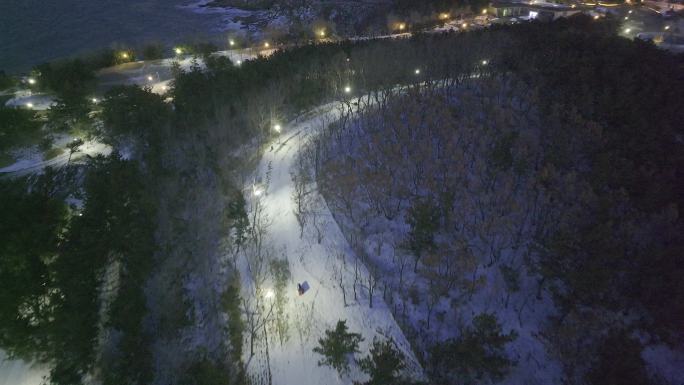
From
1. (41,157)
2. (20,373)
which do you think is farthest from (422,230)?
(41,157)

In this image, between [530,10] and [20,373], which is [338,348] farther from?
[530,10]

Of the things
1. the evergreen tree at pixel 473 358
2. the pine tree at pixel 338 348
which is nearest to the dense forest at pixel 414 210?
the evergreen tree at pixel 473 358

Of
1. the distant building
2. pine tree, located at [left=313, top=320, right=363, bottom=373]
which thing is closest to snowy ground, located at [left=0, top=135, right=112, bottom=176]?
pine tree, located at [left=313, top=320, right=363, bottom=373]

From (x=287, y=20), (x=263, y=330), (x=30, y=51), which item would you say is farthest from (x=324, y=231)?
(x=287, y=20)

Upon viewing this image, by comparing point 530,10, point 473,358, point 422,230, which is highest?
point 530,10

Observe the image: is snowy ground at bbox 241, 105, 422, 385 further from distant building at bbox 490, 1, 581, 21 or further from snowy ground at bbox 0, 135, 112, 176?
distant building at bbox 490, 1, 581, 21

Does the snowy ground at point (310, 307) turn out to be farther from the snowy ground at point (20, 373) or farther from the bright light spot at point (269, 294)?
the snowy ground at point (20, 373)
